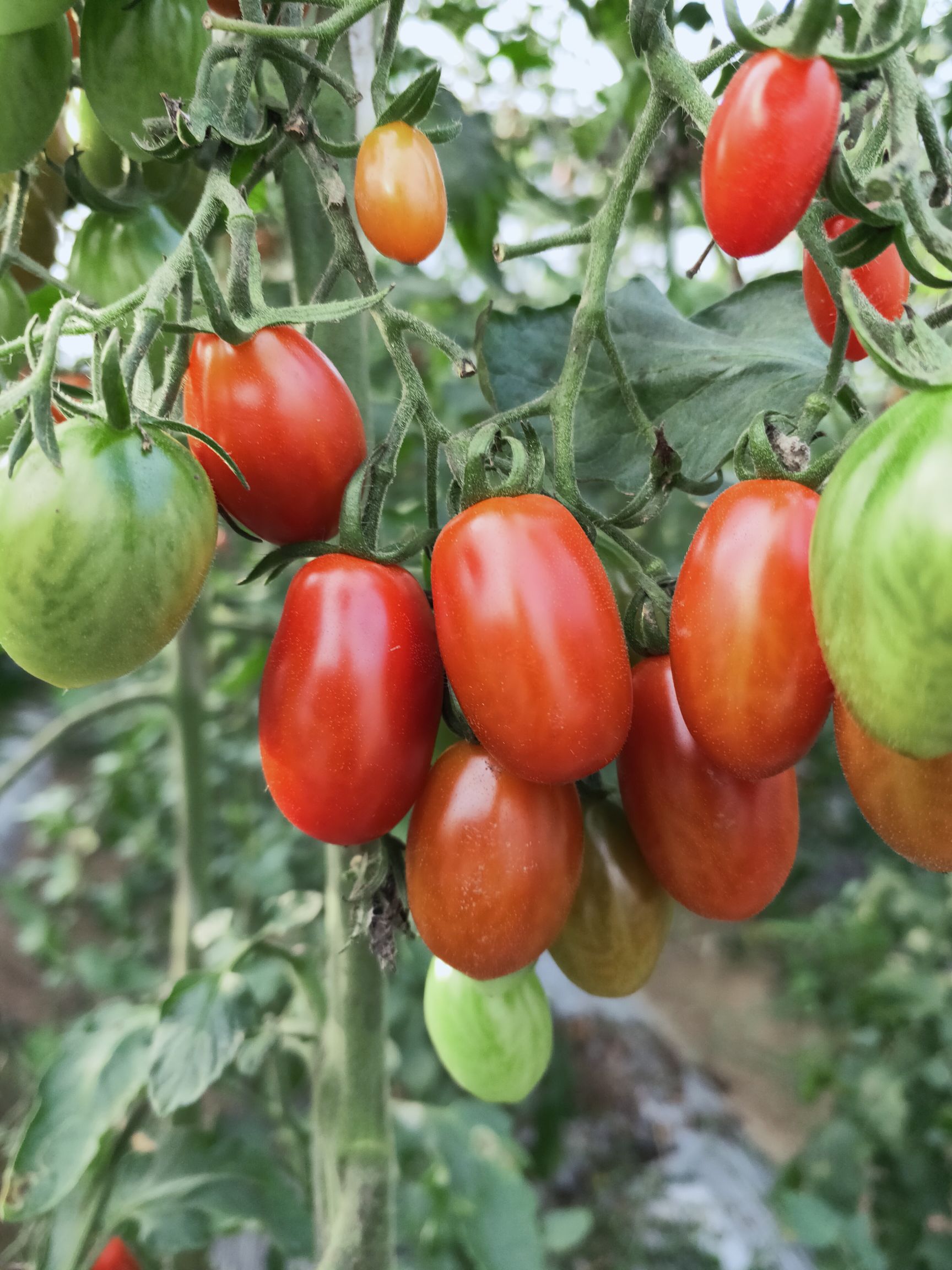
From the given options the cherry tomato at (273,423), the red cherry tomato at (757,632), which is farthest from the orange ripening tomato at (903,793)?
the cherry tomato at (273,423)

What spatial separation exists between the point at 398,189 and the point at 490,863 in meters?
0.32

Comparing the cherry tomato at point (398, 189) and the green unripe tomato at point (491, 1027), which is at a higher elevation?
the cherry tomato at point (398, 189)

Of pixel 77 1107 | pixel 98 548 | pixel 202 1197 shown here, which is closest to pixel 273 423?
pixel 98 548

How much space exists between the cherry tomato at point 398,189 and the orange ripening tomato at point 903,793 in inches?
11.6

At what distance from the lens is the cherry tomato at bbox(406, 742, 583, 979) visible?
440 mm

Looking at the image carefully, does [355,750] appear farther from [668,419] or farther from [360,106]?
[360,106]

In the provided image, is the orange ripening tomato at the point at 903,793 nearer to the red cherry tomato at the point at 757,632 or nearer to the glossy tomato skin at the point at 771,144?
the red cherry tomato at the point at 757,632

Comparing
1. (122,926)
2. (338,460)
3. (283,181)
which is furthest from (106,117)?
(122,926)

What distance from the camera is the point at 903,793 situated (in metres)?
0.36

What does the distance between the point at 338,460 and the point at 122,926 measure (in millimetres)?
2117

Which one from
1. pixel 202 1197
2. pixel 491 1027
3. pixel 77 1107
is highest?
pixel 491 1027

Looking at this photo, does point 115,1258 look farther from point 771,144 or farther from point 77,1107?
point 771,144

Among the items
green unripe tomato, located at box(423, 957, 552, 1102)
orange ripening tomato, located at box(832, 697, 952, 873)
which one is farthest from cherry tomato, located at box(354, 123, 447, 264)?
green unripe tomato, located at box(423, 957, 552, 1102)

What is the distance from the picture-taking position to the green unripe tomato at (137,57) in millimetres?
496
